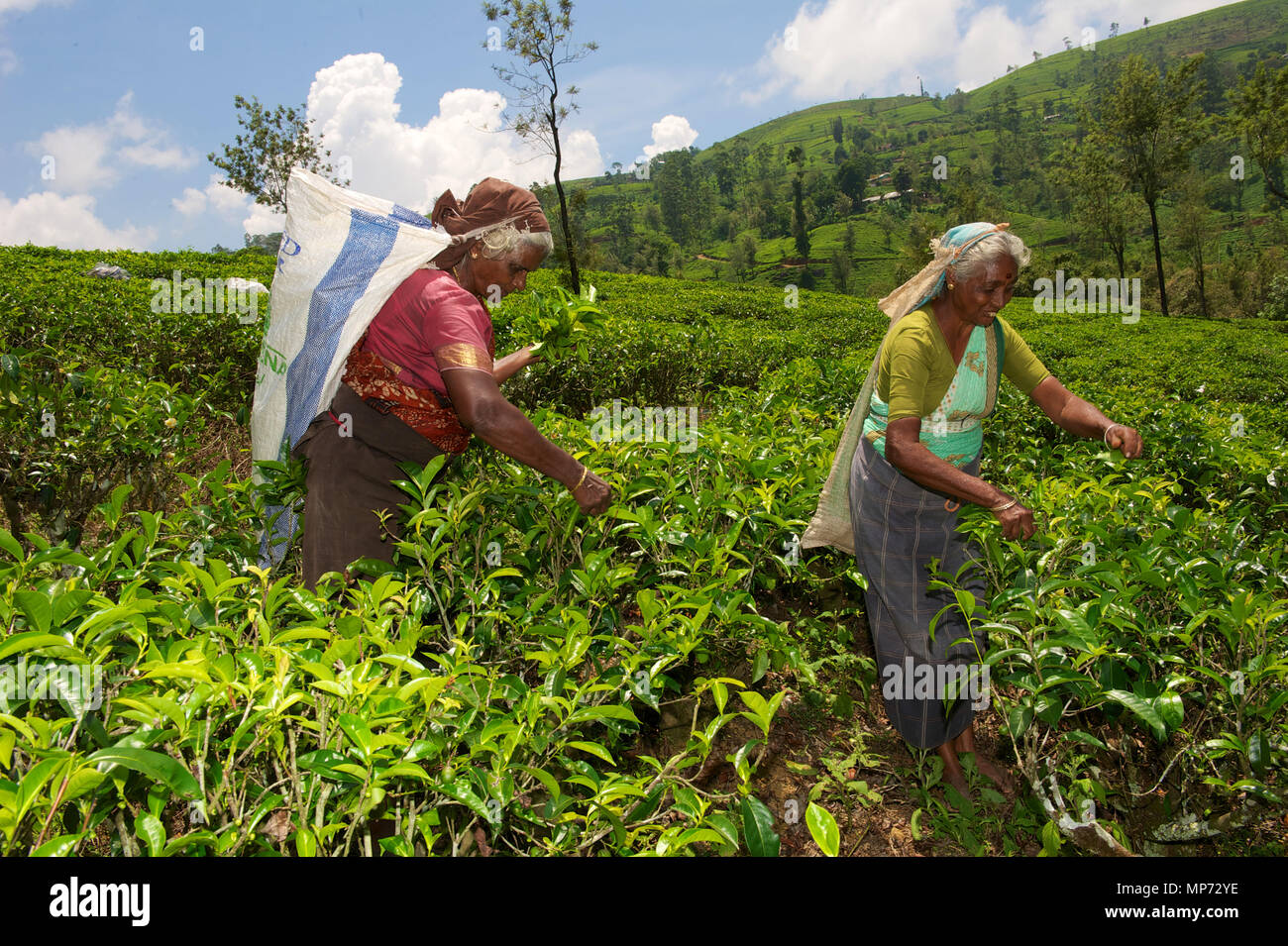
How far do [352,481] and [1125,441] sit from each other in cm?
245

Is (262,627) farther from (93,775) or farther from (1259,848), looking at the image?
(1259,848)

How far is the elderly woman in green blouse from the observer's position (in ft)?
7.45

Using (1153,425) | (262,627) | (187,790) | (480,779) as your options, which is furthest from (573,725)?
(1153,425)

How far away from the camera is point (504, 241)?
2.37 meters

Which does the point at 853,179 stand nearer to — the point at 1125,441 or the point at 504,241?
the point at 1125,441

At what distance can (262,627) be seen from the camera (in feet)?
4.55

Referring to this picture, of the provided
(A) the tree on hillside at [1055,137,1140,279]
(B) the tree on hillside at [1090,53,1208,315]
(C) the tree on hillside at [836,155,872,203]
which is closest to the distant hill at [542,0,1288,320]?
(C) the tree on hillside at [836,155,872,203]

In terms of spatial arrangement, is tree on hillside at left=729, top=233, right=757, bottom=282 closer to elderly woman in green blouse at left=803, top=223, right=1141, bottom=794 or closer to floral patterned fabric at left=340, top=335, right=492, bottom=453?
elderly woman in green blouse at left=803, top=223, right=1141, bottom=794

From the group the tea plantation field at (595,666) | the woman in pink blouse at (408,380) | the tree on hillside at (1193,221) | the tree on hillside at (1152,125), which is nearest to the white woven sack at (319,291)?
the woman in pink blouse at (408,380)

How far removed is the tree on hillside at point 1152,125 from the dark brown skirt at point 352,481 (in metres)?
33.3

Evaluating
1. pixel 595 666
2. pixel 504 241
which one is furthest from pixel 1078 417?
pixel 504 241

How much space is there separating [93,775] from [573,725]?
3.04 feet

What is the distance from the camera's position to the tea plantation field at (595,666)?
1203 millimetres

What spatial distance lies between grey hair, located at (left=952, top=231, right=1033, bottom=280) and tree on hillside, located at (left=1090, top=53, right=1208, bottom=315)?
3204 cm
